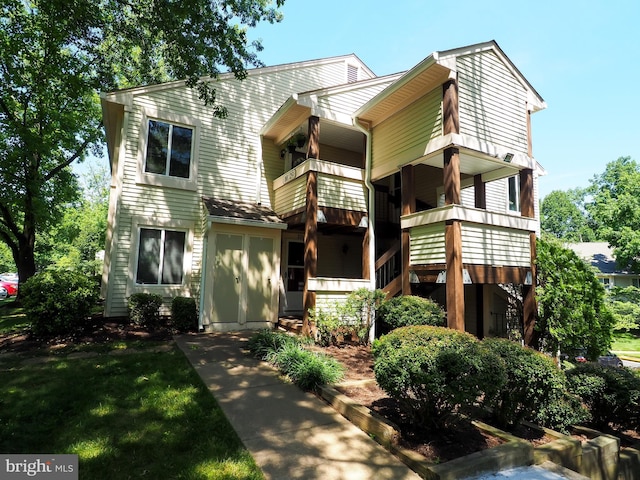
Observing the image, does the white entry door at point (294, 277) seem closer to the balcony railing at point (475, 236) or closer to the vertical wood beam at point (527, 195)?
the balcony railing at point (475, 236)

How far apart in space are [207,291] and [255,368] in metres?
3.48

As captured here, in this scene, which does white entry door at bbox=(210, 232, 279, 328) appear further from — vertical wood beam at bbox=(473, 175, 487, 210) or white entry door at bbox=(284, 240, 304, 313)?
vertical wood beam at bbox=(473, 175, 487, 210)

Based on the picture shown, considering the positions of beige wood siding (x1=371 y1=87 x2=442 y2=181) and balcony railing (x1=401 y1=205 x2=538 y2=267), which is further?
beige wood siding (x1=371 y1=87 x2=442 y2=181)

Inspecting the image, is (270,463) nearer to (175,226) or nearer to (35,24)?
(175,226)

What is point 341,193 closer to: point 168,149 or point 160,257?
point 168,149

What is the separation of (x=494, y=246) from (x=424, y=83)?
410 centimetres

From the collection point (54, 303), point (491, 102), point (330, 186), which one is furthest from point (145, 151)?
point (491, 102)

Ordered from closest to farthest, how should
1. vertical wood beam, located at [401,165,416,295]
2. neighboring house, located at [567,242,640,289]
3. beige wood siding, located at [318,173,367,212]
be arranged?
vertical wood beam, located at [401,165,416,295], beige wood siding, located at [318,173,367,212], neighboring house, located at [567,242,640,289]

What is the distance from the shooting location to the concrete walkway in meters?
2.94

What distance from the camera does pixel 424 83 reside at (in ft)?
25.2

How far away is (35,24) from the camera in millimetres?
9461

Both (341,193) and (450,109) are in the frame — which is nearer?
(450,109)

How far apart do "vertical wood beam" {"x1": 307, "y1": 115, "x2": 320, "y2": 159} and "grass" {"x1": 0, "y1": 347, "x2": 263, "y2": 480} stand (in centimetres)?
576

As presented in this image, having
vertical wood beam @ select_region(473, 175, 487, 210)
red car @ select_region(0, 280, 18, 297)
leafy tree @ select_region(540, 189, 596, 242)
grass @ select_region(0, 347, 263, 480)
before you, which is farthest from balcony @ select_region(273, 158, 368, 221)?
leafy tree @ select_region(540, 189, 596, 242)
